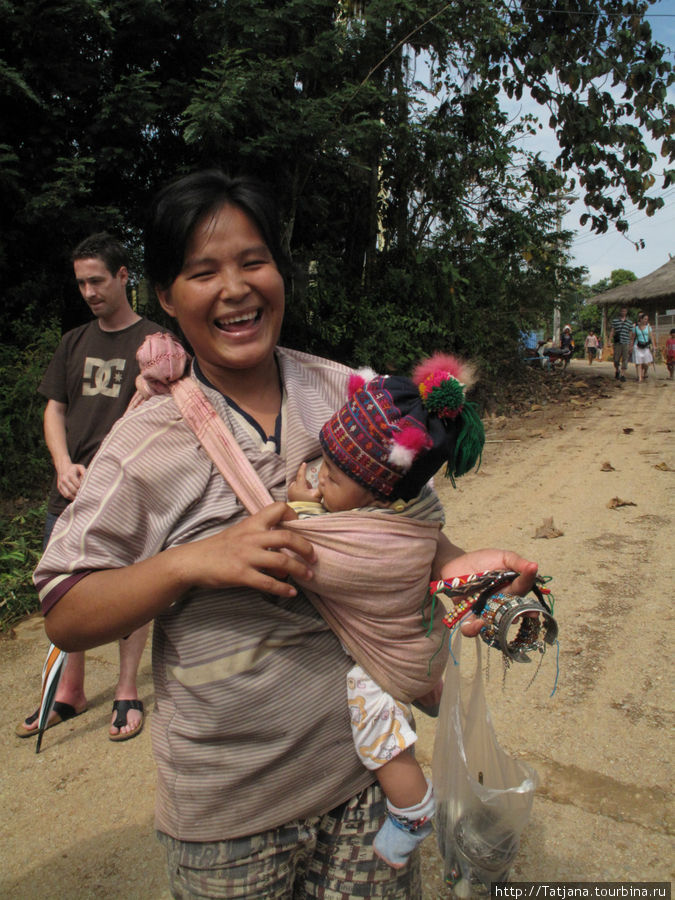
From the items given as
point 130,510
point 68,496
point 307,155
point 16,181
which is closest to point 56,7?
point 16,181

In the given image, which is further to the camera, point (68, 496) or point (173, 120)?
point (173, 120)

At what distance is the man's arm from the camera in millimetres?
2912

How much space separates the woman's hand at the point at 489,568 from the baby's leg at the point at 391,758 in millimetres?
228

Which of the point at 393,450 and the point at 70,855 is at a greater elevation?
the point at 393,450

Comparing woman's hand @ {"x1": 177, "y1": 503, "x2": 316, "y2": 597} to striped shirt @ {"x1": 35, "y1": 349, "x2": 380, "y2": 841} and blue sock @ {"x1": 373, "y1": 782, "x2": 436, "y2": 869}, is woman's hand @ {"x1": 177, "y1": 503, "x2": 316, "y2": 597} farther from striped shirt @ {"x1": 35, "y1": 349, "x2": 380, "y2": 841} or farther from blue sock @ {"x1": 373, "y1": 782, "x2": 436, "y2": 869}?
blue sock @ {"x1": 373, "y1": 782, "x2": 436, "y2": 869}

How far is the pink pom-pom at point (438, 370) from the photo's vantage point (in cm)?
139

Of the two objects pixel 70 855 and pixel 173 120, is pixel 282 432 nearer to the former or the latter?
pixel 70 855

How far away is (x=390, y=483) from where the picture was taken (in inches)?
54.2

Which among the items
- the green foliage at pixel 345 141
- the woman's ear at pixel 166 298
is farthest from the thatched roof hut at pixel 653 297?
the woman's ear at pixel 166 298

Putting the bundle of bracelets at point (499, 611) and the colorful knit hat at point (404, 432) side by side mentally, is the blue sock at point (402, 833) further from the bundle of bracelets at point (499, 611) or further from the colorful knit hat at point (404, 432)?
the colorful knit hat at point (404, 432)

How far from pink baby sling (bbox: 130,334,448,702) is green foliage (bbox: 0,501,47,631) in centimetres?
383

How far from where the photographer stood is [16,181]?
238 inches

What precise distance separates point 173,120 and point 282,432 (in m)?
6.96

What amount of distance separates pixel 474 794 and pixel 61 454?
2.29 m
